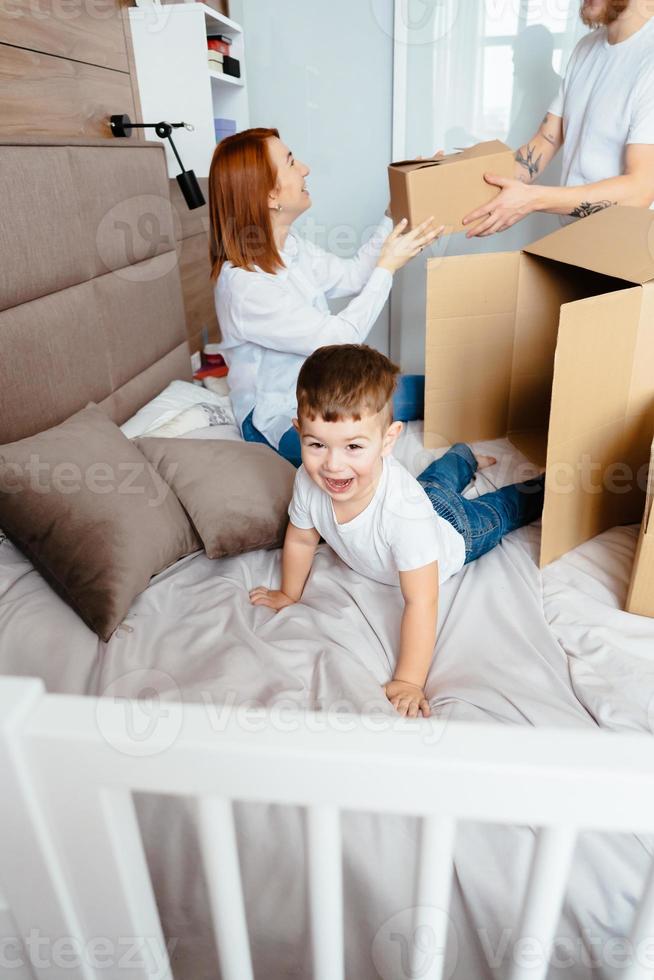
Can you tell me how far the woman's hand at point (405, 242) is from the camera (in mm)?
1497

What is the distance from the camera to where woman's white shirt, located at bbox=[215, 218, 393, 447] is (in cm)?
147

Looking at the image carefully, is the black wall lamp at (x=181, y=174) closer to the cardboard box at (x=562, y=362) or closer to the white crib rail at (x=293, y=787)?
the cardboard box at (x=562, y=362)

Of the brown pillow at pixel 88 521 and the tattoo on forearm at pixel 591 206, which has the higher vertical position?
the tattoo on forearm at pixel 591 206

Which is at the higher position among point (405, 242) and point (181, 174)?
point (181, 174)

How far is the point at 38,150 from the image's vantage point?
1250 mm

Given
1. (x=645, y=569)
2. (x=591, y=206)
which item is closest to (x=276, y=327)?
(x=591, y=206)

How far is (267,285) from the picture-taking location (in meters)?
1.47

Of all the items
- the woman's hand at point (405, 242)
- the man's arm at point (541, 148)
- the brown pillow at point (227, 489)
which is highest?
the man's arm at point (541, 148)

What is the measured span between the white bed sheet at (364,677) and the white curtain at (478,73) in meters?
2.02

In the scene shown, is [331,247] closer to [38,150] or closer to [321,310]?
[321,310]

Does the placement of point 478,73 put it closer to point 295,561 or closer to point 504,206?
point 504,206

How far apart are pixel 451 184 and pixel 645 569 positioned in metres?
0.93

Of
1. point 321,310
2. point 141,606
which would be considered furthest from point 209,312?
point 141,606

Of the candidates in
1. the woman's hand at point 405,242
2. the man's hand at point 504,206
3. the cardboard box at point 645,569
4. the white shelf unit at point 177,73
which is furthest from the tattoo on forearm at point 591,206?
the white shelf unit at point 177,73
